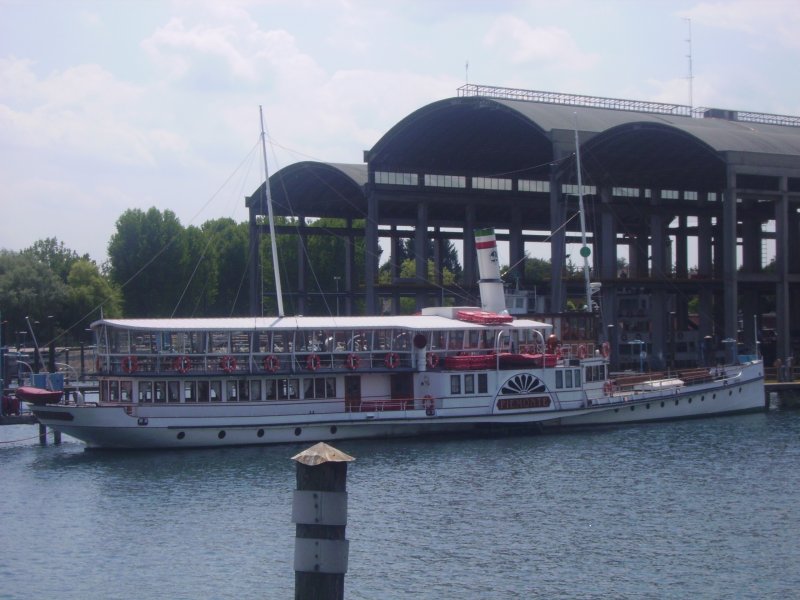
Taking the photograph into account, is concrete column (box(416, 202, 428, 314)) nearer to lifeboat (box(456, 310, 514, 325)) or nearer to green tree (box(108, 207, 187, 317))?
lifeboat (box(456, 310, 514, 325))

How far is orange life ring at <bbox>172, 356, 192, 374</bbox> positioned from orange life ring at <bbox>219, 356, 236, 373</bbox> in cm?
142

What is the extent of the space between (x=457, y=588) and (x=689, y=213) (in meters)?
69.2

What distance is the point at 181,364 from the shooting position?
48.3m

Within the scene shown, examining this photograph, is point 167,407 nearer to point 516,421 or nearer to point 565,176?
point 516,421

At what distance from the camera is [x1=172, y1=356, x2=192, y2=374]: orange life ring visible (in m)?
48.2

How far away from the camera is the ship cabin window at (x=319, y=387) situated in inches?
1999

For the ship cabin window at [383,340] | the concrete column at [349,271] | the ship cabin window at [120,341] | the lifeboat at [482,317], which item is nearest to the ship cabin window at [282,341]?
the ship cabin window at [383,340]

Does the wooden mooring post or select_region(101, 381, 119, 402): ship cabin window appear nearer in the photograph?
the wooden mooring post

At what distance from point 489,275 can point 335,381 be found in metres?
11.3

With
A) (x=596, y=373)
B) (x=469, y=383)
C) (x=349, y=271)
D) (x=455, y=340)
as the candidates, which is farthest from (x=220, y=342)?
(x=349, y=271)

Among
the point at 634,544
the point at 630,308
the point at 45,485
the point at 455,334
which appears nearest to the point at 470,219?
the point at 630,308

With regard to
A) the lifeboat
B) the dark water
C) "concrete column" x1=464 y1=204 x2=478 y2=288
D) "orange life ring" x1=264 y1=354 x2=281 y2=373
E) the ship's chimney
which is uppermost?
"concrete column" x1=464 y1=204 x2=478 y2=288

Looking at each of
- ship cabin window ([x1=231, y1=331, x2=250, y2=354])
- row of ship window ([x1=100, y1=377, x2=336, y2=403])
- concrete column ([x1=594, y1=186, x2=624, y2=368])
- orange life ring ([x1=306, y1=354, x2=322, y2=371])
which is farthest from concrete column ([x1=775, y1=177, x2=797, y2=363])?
ship cabin window ([x1=231, y1=331, x2=250, y2=354])

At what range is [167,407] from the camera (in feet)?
159
